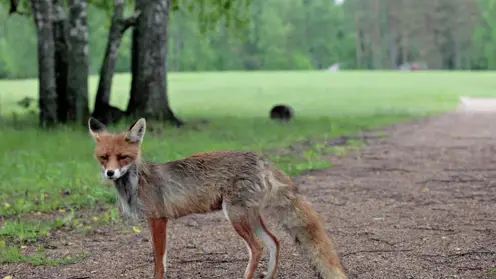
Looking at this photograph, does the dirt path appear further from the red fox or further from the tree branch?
the tree branch

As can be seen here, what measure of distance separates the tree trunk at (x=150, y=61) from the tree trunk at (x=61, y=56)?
164 centimetres

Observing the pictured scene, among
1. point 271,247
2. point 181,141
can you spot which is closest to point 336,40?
point 181,141

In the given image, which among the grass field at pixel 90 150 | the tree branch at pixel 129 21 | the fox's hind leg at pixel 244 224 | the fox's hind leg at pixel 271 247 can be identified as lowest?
the grass field at pixel 90 150

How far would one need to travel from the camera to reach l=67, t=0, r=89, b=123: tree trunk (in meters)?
16.6

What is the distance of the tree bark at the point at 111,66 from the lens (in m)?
17.3

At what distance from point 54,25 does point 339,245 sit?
12.3 meters

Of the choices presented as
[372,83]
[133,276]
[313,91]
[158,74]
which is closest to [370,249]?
[133,276]

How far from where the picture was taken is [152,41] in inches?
683

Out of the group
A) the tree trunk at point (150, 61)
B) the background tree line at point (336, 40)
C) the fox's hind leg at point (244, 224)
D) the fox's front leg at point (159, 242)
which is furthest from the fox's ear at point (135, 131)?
the background tree line at point (336, 40)

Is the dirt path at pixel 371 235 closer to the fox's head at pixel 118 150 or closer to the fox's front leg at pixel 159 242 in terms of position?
the fox's front leg at pixel 159 242

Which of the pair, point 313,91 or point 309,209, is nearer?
point 309,209

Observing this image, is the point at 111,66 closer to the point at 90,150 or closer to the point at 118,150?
the point at 90,150

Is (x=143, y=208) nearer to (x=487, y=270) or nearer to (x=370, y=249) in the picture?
(x=370, y=249)

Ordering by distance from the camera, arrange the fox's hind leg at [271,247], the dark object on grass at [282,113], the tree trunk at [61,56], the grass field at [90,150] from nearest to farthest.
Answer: the fox's hind leg at [271,247] → the grass field at [90,150] → the tree trunk at [61,56] → the dark object on grass at [282,113]
